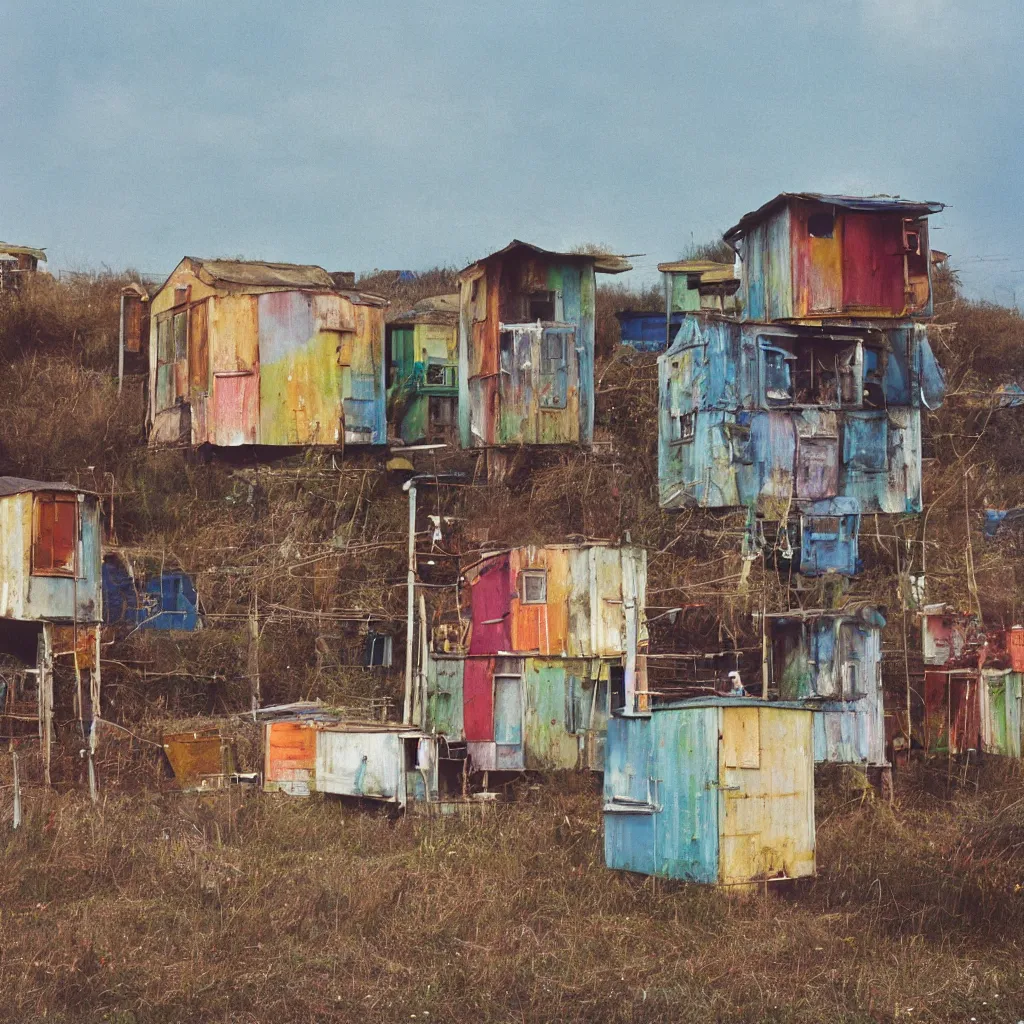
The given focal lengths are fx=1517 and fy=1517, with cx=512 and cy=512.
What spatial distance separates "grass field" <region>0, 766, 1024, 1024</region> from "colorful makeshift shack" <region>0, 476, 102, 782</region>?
2.44 meters

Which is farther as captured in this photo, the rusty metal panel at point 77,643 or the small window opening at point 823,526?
the small window opening at point 823,526

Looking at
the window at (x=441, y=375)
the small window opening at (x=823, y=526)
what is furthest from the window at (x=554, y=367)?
the small window opening at (x=823, y=526)

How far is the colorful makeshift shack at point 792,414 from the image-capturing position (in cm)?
2652

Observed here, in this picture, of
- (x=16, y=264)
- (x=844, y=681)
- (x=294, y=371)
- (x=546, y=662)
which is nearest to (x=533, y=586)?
(x=546, y=662)

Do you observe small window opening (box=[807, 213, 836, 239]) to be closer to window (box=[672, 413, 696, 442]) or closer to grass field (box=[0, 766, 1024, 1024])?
window (box=[672, 413, 696, 442])

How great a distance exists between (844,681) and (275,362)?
12.4m

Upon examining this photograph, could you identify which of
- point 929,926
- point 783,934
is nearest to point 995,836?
point 929,926

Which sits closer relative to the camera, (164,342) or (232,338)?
(232,338)

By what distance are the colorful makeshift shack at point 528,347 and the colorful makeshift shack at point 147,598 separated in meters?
6.68

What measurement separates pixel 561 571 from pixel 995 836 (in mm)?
7651

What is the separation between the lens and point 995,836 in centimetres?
1661

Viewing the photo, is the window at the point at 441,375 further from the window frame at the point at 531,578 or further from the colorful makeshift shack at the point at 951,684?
the colorful makeshift shack at the point at 951,684

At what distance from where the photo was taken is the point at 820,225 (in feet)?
90.6

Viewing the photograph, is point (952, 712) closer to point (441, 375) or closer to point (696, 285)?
point (441, 375)
